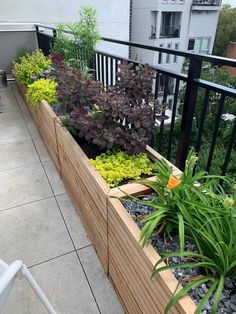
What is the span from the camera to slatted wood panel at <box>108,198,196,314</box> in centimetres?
91

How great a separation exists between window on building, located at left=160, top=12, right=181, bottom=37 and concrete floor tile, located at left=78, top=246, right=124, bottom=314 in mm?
15491

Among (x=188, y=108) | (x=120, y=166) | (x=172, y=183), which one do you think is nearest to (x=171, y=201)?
(x=172, y=183)

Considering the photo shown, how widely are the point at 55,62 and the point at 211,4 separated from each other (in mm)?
17154

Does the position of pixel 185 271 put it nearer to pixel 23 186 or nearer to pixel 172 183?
pixel 172 183

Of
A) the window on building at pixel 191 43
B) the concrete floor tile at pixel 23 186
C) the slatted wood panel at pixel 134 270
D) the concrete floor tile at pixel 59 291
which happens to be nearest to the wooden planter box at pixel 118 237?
the slatted wood panel at pixel 134 270

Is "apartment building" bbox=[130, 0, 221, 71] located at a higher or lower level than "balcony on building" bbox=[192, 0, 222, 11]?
lower

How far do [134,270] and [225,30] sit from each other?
2611 cm

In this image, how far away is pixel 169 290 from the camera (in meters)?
0.88

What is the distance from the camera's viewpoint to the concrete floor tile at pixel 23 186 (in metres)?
2.18

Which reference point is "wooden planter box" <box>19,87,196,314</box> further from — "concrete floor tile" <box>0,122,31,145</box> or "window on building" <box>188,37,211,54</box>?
"window on building" <box>188,37,211,54</box>

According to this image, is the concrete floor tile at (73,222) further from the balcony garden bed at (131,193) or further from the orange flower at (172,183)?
the orange flower at (172,183)

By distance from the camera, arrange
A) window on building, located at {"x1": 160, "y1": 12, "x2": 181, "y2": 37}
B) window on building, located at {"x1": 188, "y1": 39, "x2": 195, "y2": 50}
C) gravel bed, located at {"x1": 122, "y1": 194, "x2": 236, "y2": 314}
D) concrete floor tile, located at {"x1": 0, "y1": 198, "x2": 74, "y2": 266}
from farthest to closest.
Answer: window on building, located at {"x1": 188, "y1": 39, "x2": 195, "y2": 50}
window on building, located at {"x1": 160, "y1": 12, "x2": 181, "y2": 37}
concrete floor tile, located at {"x1": 0, "y1": 198, "x2": 74, "y2": 266}
gravel bed, located at {"x1": 122, "y1": 194, "x2": 236, "y2": 314}

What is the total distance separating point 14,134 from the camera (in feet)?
10.9

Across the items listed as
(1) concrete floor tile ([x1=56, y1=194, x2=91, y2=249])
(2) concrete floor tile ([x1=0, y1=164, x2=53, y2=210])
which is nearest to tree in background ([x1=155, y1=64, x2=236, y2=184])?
(2) concrete floor tile ([x1=0, y1=164, x2=53, y2=210])
